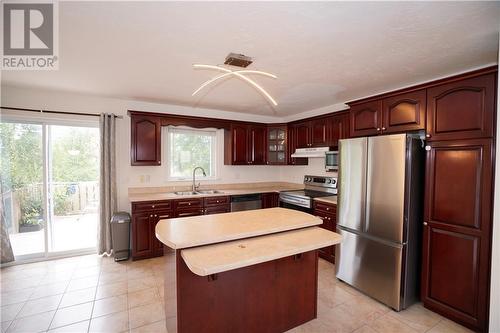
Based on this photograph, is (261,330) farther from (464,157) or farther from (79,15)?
(79,15)

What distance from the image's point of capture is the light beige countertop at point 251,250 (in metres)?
1.49

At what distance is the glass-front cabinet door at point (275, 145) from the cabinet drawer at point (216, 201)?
136cm

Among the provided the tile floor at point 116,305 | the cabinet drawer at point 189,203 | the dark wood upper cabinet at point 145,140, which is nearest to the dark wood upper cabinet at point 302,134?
the cabinet drawer at point 189,203

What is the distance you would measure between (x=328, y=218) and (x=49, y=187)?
13.8 feet

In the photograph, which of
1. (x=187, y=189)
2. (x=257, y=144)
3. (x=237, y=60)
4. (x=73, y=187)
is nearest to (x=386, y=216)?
(x=237, y=60)

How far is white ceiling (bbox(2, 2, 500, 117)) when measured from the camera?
1.57 metres

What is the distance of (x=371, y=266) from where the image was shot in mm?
2719

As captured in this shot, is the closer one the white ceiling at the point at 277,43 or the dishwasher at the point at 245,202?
the white ceiling at the point at 277,43

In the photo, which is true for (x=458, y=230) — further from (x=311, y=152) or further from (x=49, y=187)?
(x=49, y=187)

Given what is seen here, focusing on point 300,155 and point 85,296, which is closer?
point 85,296

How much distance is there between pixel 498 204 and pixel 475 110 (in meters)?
0.94

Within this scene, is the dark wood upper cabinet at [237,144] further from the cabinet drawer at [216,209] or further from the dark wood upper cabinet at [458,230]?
the dark wood upper cabinet at [458,230]

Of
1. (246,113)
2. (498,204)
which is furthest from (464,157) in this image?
(246,113)

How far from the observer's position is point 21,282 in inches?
116
